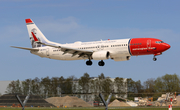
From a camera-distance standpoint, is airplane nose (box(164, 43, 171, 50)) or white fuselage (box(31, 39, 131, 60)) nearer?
airplane nose (box(164, 43, 171, 50))

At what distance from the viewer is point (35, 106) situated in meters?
21.0

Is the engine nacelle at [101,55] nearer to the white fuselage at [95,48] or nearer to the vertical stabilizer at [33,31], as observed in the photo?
the white fuselage at [95,48]

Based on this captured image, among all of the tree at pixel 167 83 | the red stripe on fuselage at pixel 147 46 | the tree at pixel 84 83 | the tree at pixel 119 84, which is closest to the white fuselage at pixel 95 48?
the red stripe on fuselage at pixel 147 46

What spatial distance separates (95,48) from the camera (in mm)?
43781

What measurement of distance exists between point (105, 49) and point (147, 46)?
6.99 meters

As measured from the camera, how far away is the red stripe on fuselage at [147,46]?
3938 centimetres

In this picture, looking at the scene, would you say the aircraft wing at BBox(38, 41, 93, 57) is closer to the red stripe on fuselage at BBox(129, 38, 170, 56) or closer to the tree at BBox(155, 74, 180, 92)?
the red stripe on fuselage at BBox(129, 38, 170, 56)

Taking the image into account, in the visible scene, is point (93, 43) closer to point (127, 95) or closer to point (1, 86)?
point (1, 86)

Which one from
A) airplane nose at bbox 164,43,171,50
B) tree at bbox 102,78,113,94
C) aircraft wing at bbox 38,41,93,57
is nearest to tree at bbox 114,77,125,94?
tree at bbox 102,78,113,94

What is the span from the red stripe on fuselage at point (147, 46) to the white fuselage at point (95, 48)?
123 cm

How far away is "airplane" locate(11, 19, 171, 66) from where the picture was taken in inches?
1559

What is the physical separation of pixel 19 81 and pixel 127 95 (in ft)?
115

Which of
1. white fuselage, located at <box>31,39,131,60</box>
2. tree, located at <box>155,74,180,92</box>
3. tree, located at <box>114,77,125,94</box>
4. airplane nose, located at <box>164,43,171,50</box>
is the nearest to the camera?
airplane nose, located at <box>164,43,171,50</box>

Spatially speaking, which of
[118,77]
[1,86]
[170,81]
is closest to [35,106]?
[1,86]
